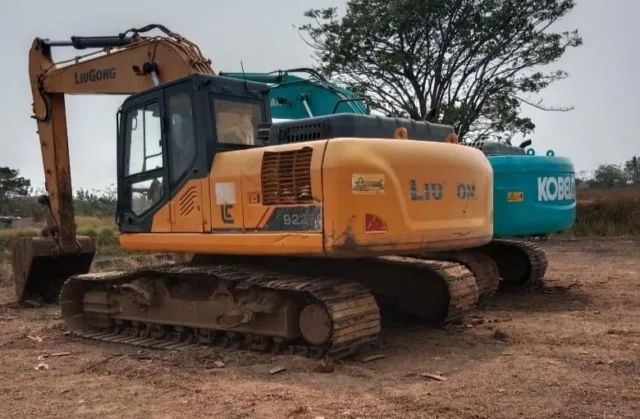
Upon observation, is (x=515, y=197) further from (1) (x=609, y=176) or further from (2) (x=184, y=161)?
(1) (x=609, y=176)

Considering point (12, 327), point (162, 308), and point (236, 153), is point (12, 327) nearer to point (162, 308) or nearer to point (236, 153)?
point (162, 308)

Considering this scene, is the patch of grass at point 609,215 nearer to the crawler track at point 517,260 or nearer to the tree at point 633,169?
the tree at point 633,169

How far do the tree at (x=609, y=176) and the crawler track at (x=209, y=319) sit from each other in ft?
65.5

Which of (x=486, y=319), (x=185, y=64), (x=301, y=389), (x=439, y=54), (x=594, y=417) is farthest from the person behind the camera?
(x=439, y=54)

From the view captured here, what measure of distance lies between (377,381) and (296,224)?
139 cm

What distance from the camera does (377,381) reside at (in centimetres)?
556

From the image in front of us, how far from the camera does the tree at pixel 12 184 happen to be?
3152 cm

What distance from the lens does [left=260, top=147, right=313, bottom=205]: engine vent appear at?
6.03 meters

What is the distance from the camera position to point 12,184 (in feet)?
109

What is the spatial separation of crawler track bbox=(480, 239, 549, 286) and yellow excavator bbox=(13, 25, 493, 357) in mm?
2940

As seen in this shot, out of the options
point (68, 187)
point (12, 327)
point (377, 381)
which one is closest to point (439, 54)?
point (68, 187)

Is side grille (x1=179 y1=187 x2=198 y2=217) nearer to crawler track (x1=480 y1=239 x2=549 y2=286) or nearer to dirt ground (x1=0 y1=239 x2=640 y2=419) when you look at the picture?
dirt ground (x1=0 y1=239 x2=640 y2=419)

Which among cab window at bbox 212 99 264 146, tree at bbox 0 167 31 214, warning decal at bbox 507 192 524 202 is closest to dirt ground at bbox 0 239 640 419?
warning decal at bbox 507 192 524 202

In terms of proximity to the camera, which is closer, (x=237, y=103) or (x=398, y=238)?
(x=398, y=238)
